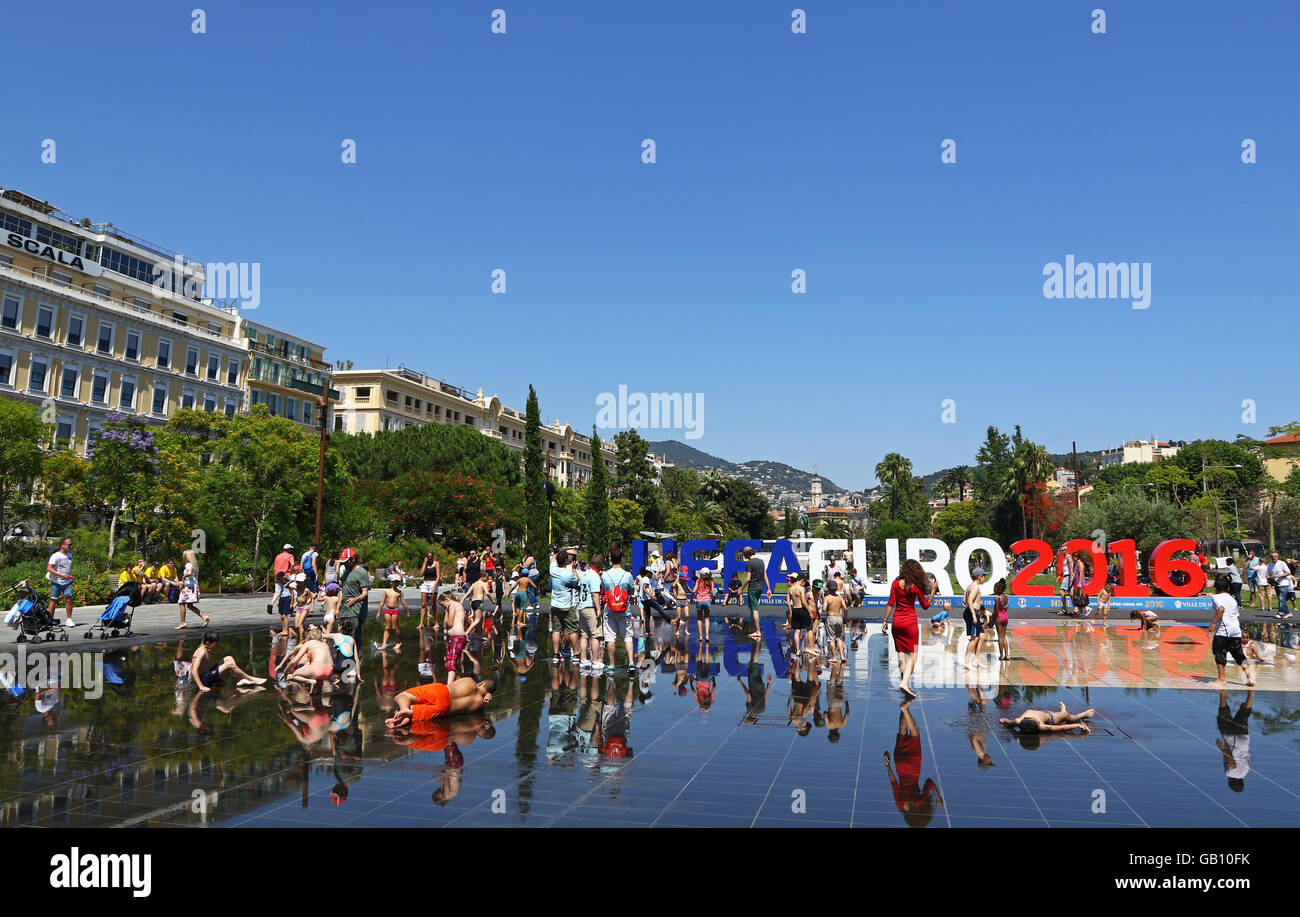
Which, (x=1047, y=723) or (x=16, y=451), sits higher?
(x=16, y=451)

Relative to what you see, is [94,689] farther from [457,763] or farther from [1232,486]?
[1232,486]

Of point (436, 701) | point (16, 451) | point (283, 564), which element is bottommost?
point (436, 701)

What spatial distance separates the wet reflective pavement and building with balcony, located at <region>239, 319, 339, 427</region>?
191ft

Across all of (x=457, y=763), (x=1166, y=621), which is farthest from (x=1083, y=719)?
(x=1166, y=621)

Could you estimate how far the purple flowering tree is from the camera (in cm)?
2873

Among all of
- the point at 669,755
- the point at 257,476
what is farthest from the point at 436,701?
the point at 257,476

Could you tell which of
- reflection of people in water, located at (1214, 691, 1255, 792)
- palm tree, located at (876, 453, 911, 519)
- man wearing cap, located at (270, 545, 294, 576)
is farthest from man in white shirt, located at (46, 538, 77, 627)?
palm tree, located at (876, 453, 911, 519)

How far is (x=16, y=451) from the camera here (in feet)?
95.2

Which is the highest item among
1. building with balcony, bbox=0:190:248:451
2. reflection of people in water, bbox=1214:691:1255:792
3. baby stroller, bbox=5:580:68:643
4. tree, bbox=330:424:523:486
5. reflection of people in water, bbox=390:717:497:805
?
building with balcony, bbox=0:190:248:451

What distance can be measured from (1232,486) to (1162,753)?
88837 millimetres

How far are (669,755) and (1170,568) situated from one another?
26534 mm

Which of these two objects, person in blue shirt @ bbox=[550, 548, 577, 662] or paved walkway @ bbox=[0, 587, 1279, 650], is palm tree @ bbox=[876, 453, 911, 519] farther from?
person in blue shirt @ bbox=[550, 548, 577, 662]

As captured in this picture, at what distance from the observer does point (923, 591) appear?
38.2 feet

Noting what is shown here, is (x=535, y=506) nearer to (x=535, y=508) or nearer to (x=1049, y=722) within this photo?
(x=535, y=508)
